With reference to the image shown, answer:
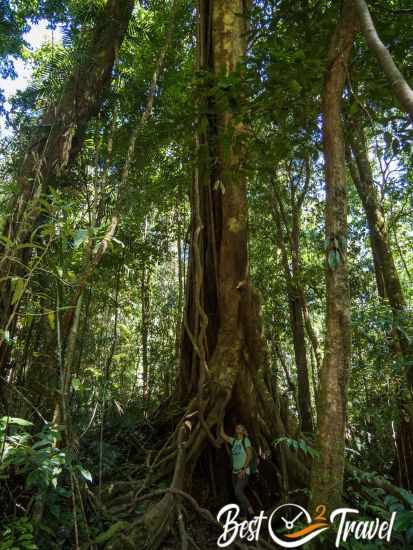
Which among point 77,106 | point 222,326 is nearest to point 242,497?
point 222,326

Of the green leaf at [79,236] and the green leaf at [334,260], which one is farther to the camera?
the green leaf at [334,260]

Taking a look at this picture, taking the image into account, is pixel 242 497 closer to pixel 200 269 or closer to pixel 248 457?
pixel 248 457

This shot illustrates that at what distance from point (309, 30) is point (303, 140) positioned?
695 millimetres

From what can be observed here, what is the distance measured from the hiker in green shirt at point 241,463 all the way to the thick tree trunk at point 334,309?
97 centimetres

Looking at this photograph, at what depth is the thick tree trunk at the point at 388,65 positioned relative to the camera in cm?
142

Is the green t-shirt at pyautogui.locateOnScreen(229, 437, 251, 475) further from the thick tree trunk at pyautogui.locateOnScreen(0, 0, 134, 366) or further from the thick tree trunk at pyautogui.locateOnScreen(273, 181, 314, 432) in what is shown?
the thick tree trunk at pyautogui.locateOnScreen(273, 181, 314, 432)

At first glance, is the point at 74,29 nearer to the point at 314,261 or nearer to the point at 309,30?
the point at 309,30

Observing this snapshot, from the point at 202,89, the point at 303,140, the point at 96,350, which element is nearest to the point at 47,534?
the point at 202,89

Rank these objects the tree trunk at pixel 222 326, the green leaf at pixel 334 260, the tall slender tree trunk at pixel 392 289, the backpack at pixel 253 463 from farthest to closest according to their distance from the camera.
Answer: the tall slender tree trunk at pixel 392 289 → the tree trunk at pixel 222 326 → the backpack at pixel 253 463 → the green leaf at pixel 334 260

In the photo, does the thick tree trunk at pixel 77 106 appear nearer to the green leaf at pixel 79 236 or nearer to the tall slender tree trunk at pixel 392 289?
the green leaf at pixel 79 236

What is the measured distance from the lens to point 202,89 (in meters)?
2.38

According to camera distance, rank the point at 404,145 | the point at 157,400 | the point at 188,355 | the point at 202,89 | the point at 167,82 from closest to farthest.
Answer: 1. the point at 202,89
2. the point at 404,145
3. the point at 188,355
4. the point at 167,82
5. the point at 157,400

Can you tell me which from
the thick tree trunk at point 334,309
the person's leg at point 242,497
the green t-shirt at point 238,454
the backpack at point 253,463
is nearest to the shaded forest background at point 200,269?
the thick tree trunk at point 334,309

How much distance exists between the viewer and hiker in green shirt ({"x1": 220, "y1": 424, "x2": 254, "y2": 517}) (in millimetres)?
2852
